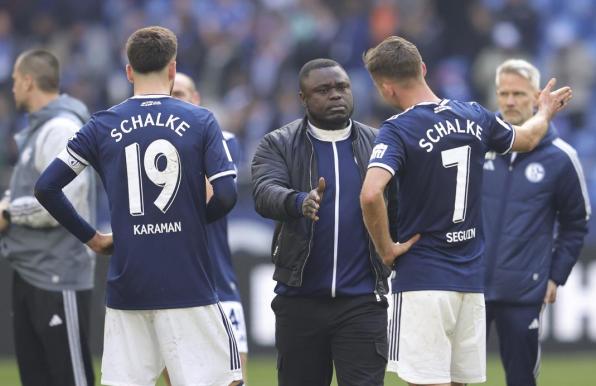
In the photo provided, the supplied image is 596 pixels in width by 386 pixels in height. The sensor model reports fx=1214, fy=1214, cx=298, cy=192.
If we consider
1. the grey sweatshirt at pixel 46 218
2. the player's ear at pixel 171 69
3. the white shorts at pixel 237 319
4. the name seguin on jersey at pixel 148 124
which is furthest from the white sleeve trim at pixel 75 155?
the white shorts at pixel 237 319

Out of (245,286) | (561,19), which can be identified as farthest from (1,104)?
(561,19)

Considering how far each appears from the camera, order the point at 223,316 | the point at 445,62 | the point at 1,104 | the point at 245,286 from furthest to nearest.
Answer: the point at 445,62 < the point at 1,104 < the point at 245,286 < the point at 223,316

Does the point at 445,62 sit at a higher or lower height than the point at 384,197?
higher

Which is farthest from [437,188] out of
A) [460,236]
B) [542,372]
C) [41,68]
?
[542,372]

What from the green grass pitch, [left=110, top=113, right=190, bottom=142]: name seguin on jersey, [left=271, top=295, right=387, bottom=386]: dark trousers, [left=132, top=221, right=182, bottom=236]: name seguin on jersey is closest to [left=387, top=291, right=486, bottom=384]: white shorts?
[left=271, top=295, right=387, bottom=386]: dark trousers

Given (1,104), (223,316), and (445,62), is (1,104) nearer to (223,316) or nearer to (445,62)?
(445,62)

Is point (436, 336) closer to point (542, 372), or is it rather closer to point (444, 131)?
point (444, 131)

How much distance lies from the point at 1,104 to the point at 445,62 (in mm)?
6387

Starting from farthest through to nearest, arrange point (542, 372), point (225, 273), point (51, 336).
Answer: point (542, 372), point (225, 273), point (51, 336)

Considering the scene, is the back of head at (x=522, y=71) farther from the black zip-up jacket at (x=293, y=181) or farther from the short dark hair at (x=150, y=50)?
the short dark hair at (x=150, y=50)

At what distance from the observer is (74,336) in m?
7.98

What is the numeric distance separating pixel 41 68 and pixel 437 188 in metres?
3.27

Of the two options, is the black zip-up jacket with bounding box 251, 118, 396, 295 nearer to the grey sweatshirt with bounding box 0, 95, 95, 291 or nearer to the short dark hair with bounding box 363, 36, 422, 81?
the short dark hair with bounding box 363, 36, 422, 81

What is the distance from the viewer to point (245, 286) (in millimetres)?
12523
